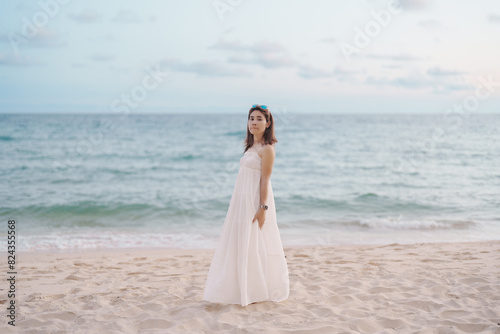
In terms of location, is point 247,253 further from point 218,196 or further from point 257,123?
point 218,196

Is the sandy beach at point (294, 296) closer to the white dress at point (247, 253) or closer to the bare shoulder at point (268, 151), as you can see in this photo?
the white dress at point (247, 253)

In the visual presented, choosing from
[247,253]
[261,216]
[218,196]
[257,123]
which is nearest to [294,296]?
[247,253]

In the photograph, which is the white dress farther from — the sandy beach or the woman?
the sandy beach

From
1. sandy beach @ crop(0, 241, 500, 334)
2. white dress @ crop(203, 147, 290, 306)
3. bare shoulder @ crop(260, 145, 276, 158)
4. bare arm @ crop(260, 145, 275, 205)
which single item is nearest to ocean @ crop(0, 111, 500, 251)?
sandy beach @ crop(0, 241, 500, 334)

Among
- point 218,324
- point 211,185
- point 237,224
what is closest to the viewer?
point 218,324

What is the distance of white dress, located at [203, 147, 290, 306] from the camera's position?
4512 mm

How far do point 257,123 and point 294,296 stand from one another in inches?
81.6

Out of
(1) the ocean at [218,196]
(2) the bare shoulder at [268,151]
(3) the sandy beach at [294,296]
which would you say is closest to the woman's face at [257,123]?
(2) the bare shoulder at [268,151]

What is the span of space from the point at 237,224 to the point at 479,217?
956cm

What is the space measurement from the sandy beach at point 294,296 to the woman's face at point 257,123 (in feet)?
6.17

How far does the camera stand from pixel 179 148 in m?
31.6

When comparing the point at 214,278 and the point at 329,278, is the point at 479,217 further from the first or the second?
the point at 214,278

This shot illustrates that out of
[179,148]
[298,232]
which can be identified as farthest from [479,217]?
[179,148]

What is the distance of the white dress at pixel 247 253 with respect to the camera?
4512 millimetres
